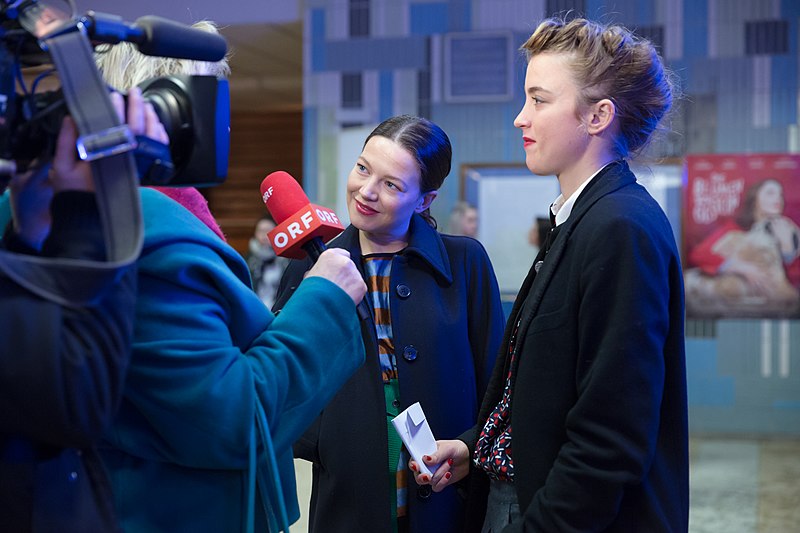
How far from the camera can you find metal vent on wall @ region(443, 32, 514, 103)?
6246mm

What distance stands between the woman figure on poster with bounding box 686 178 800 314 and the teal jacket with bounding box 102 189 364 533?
549 cm

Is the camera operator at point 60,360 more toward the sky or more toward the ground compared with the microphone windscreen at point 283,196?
more toward the ground

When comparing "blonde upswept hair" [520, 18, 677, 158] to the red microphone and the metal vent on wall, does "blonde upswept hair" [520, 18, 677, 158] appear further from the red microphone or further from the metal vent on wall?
the metal vent on wall

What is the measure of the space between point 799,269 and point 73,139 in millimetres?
6085

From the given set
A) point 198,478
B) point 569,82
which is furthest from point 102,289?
point 569,82

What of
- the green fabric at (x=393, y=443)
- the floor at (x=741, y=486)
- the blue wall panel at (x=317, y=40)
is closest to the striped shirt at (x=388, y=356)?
the green fabric at (x=393, y=443)

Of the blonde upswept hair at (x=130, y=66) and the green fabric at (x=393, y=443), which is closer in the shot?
the blonde upswept hair at (x=130, y=66)

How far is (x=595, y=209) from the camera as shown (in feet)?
4.36

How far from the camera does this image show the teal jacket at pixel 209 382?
991mm

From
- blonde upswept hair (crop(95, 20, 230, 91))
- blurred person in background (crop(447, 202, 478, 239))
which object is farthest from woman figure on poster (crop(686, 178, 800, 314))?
blonde upswept hair (crop(95, 20, 230, 91))

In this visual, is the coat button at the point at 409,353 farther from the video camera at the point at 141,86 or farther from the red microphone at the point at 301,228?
the video camera at the point at 141,86

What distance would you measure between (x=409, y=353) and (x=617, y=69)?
0.76m

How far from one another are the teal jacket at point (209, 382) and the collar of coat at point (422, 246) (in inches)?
29.6

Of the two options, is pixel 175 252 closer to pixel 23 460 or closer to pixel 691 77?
pixel 23 460
